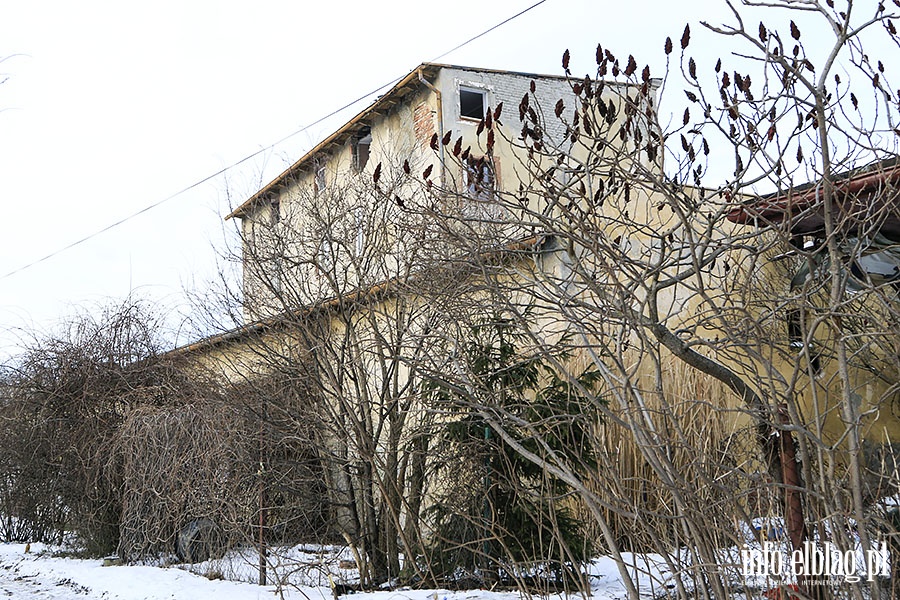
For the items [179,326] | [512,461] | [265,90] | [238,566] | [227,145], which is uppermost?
[265,90]

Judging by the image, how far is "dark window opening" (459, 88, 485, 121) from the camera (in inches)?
705

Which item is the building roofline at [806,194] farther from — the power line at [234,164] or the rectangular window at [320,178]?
the power line at [234,164]

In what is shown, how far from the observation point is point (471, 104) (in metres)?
18.6

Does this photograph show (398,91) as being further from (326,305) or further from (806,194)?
(806,194)

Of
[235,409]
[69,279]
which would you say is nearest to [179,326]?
[235,409]

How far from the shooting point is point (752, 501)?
4492mm

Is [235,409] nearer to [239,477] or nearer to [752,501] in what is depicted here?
[239,477]

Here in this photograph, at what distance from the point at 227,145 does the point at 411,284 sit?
6247 millimetres

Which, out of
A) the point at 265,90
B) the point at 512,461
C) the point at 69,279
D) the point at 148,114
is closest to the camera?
the point at 512,461

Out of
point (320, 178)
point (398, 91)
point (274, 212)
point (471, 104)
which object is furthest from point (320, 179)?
point (471, 104)

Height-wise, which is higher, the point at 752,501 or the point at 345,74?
the point at 345,74

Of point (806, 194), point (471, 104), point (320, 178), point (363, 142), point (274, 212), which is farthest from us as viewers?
point (363, 142)

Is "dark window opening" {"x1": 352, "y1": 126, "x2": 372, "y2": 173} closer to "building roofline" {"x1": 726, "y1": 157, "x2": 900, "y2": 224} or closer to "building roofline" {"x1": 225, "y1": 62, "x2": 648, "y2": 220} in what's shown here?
"building roofline" {"x1": 225, "y1": 62, "x2": 648, "y2": 220}

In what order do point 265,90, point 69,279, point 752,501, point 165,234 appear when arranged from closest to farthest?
point 752,501 → point 265,90 → point 165,234 → point 69,279
